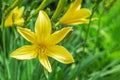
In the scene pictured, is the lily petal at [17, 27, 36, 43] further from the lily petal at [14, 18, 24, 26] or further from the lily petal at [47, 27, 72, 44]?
the lily petal at [14, 18, 24, 26]

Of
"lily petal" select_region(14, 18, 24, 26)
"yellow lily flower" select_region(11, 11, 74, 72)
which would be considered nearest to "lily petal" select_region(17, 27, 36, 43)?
"yellow lily flower" select_region(11, 11, 74, 72)

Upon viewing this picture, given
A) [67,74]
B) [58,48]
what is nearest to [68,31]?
[58,48]

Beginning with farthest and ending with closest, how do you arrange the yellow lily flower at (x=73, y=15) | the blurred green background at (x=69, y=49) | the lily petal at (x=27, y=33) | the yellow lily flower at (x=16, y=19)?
the blurred green background at (x=69, y=49), the yellow lily flower at (x=16, y=19), the yellow lily flower at (x=73, y=15), the lily petal at (x=27, y=33)

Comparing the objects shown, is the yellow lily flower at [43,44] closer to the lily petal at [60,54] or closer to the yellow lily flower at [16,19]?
the lily petal at [60,54]

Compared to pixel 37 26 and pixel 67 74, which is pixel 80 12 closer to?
pixel 37 26

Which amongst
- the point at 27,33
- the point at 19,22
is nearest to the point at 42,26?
the point at 27,33

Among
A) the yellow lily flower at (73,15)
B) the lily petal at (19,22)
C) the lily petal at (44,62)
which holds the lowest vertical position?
the lily petal at (44,62)

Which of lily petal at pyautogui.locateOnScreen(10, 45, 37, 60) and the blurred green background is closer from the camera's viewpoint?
lily petal at pyautogui.locateOnScreen(10, 45, 37, 60)

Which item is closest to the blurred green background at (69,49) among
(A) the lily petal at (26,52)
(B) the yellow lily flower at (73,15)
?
(B) the yellow lily flower at (73,15)
